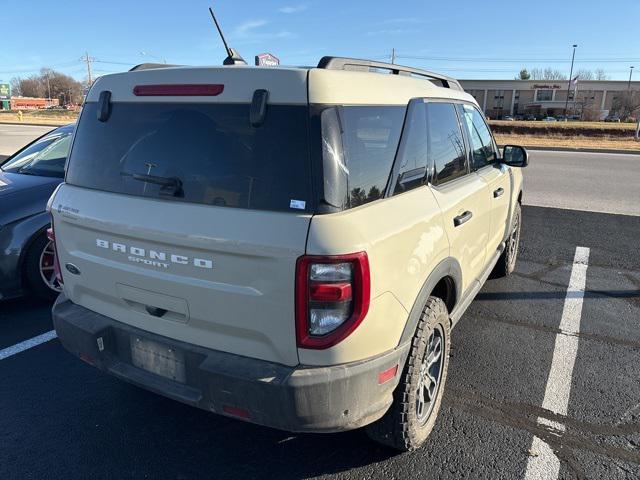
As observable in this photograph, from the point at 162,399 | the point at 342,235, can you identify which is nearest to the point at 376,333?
the point at 342,235

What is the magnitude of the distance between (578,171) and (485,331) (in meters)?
13.9

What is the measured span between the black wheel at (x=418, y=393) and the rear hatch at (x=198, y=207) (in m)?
0.70

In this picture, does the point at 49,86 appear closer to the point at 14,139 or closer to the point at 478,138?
the point at 14,139

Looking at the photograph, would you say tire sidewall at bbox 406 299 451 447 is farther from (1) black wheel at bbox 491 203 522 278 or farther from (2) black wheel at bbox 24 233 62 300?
(2) black wheel at bbox 24 233 62 300

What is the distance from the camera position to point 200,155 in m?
2.28

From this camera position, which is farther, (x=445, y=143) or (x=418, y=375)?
(x=445, y=143)

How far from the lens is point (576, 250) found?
6.77 metres

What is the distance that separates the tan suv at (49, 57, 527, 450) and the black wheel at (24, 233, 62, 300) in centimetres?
191

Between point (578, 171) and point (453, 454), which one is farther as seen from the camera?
point (578, 171)

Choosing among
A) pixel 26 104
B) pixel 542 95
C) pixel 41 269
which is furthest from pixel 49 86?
pixel 41 269

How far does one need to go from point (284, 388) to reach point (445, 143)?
6.35 ft

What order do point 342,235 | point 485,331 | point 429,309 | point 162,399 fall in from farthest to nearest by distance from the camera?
1. point 485,331
2. point 162,399
3. point 429,309
4. point 342,235

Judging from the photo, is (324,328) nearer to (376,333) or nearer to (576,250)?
(376,333)

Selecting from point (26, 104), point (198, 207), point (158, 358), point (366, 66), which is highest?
point (26, 104)
